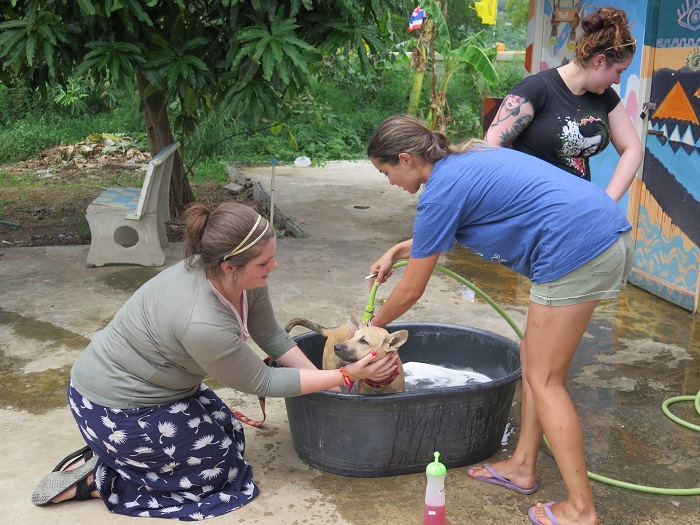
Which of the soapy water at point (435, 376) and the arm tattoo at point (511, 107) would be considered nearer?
the arm tattoo at point (511, 107)

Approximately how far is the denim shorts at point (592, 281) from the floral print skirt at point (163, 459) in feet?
4.89

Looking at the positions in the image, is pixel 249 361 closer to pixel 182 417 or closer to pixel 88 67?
pixel 182 417

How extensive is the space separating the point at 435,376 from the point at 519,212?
5.13 feet

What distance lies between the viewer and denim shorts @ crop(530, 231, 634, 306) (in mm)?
2914

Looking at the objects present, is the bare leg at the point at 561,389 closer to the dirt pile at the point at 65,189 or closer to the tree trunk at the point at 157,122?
the dirt pile at the point at 65,189

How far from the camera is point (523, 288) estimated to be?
21.3 ft

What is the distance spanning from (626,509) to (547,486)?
0.35 meters

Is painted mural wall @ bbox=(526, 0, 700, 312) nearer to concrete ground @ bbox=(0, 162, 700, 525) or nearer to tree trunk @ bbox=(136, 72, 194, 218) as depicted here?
concrete ground @ bbox=(0, 162, 700, 525)

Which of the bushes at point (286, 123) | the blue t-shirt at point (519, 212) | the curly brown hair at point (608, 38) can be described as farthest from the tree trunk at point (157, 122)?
the blue t-shirt at point (519, 212)

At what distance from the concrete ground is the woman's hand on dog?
1.91 ft

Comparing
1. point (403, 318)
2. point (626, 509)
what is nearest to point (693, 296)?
point (403, 318)

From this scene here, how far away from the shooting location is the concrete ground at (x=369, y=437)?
3.29 meters

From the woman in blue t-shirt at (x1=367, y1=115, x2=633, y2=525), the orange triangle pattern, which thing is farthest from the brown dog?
the orange triangle pattern

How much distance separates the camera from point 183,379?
316 centimetres
